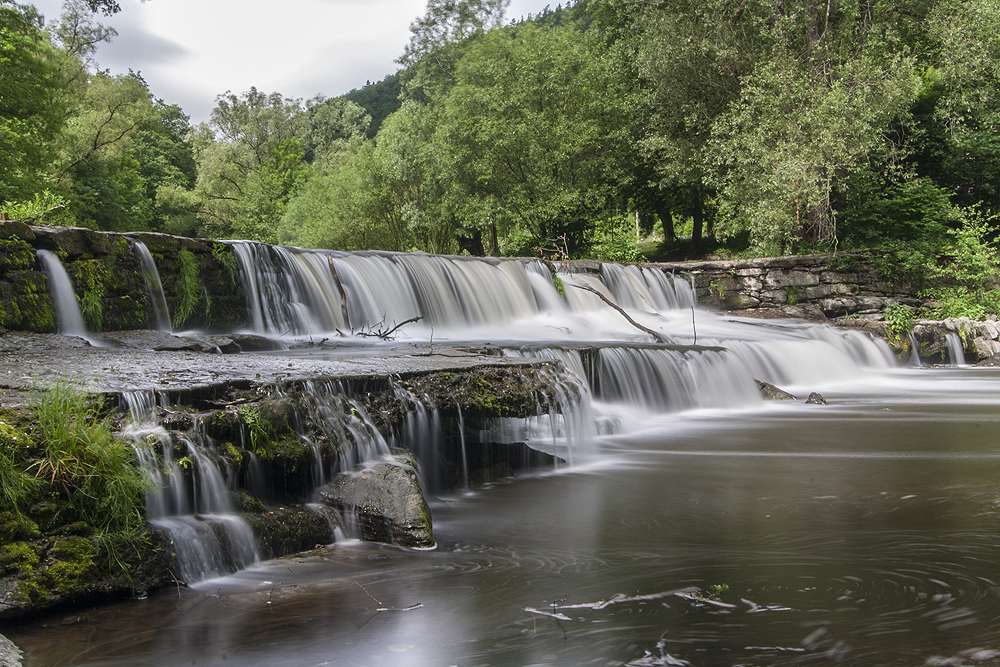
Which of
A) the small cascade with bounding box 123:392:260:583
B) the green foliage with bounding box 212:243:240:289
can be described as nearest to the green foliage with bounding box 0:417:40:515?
the small cascade with bounding box 123:392:260:583

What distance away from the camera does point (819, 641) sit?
2.75 meters

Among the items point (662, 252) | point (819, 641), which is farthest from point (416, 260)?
point (662, 252)

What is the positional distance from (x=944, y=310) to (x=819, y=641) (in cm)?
1792

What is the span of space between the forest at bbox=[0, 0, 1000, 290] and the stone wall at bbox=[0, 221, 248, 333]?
2.14m

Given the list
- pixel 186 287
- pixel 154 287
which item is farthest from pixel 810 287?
pixel 154 287

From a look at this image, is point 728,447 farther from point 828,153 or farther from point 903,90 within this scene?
point 903,90

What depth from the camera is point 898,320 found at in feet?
54.2

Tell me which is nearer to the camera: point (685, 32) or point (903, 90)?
point (903, 90)

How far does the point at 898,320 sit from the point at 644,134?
404 inches

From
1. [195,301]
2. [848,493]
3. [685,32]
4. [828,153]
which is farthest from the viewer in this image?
[685,32]

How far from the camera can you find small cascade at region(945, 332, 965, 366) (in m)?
16.1

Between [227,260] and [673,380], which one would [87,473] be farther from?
[227,260]

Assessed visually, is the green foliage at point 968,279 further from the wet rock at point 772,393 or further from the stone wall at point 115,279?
the stone wall at point 115,279

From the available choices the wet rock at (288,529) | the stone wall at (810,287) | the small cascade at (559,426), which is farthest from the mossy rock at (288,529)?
the stone wall at (810,287)
